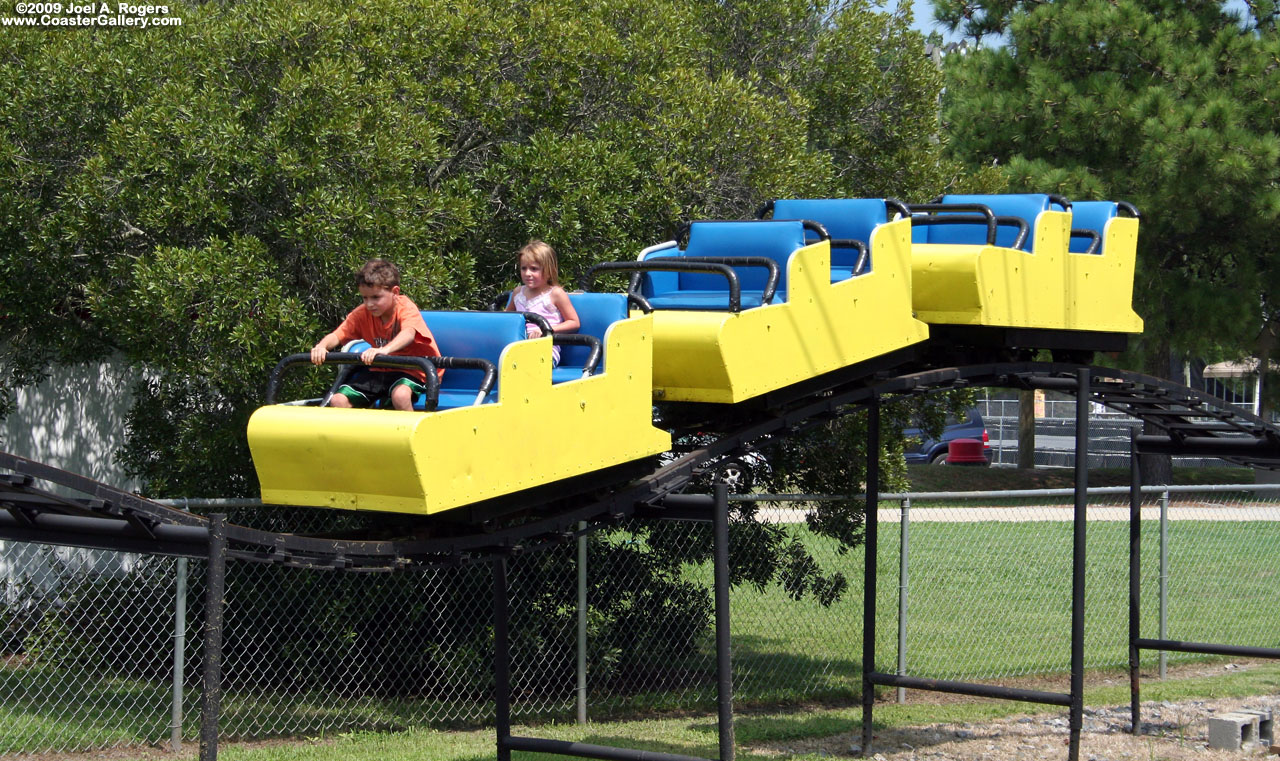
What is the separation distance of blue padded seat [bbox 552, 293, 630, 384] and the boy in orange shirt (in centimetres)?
78

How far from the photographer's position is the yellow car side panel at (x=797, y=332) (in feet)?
22.7

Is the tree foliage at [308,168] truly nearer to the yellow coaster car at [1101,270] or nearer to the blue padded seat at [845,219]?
the blue padded seat at [845,219]

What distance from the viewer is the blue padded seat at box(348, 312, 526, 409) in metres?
6.22

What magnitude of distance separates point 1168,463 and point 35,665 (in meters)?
21.0

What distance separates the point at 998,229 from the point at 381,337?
5.07m

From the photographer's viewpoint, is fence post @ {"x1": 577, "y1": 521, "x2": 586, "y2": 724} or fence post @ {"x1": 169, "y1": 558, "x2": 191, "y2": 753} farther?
fence post @ {"x1": 577, "y1": 521, "x2": 586, "y2": 724}

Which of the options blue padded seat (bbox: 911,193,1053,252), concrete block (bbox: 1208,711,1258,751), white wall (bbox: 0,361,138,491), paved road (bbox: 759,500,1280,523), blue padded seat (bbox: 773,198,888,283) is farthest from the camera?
paved road (bbox: 759,500,1280,523)

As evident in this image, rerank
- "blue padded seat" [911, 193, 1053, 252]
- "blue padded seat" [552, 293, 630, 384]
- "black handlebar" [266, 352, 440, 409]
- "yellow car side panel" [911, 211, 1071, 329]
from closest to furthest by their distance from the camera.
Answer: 1. "black handlebar" [266, 352, 440, 409]
2. "blue padded seat" [552, 293, 630, 384]
3. "yellow car side panel" [911, 211, 1071, 329]
4. "blue padded seat" [911, 193, 1053, 252]

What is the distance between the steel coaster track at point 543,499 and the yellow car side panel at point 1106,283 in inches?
13.5

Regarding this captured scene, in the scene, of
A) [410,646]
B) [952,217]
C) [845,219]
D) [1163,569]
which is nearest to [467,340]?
[845,219]

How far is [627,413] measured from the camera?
21.6 feet

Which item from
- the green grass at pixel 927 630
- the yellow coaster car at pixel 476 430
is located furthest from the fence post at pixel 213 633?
the green grass at pixel 927 630

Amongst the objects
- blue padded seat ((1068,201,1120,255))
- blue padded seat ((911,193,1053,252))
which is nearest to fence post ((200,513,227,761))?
blue padded seat ((911,193,1053,252))

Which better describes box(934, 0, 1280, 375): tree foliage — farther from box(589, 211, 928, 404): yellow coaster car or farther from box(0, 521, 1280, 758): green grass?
box(589, 211, 928, 404): yellow coaster car
